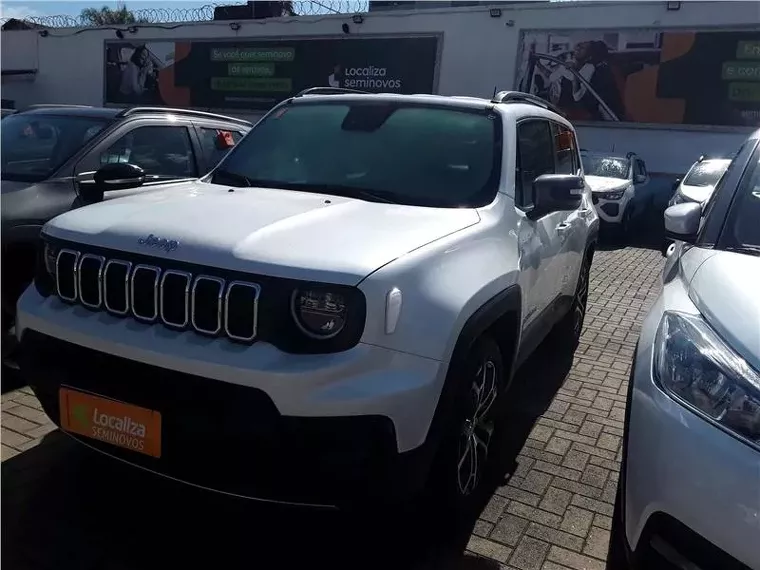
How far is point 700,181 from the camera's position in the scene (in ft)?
38.2

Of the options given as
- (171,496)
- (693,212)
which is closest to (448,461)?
(171,496)

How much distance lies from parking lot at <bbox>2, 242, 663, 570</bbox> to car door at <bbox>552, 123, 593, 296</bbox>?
1.16 m

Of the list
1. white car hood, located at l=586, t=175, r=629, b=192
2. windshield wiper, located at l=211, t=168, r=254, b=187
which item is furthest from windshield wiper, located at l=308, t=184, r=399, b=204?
white car hood, located at l=586, t=175, r=629, b=192

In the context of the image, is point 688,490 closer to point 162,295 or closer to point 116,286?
point 162,295

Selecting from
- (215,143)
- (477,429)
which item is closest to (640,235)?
(215,143)

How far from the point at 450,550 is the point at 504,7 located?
55.8ft

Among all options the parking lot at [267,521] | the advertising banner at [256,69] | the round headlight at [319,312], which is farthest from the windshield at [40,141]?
the advertising banner at [256,69]

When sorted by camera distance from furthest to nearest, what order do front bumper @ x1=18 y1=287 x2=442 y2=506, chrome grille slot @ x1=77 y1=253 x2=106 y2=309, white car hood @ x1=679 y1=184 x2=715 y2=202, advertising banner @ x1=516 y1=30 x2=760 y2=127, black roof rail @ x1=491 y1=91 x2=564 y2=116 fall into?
advertising banner @ x1=516 y1=30 x2=760 y2=127 < white car hood @ x1=679 y1=184 x2=715 y2=202 < black roof rail @ x1=491 y1=91 x2=564 y2=116 < chrome grille slot @ x1=77 y1=253 x2=106 y2=309 < front bumper @ x1=18 y1=287 x2=442 y2=506

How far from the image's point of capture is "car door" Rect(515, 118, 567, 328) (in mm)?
3383

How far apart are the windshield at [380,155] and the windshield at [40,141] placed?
153 cm

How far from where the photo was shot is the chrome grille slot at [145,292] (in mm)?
2406

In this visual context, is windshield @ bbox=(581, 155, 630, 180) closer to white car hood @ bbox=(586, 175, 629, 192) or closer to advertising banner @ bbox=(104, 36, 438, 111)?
white car hood @ bbox=(586, 175, 629, 192)

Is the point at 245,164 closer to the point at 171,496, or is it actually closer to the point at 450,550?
the point at 171,496

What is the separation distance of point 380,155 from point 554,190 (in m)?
0.90
